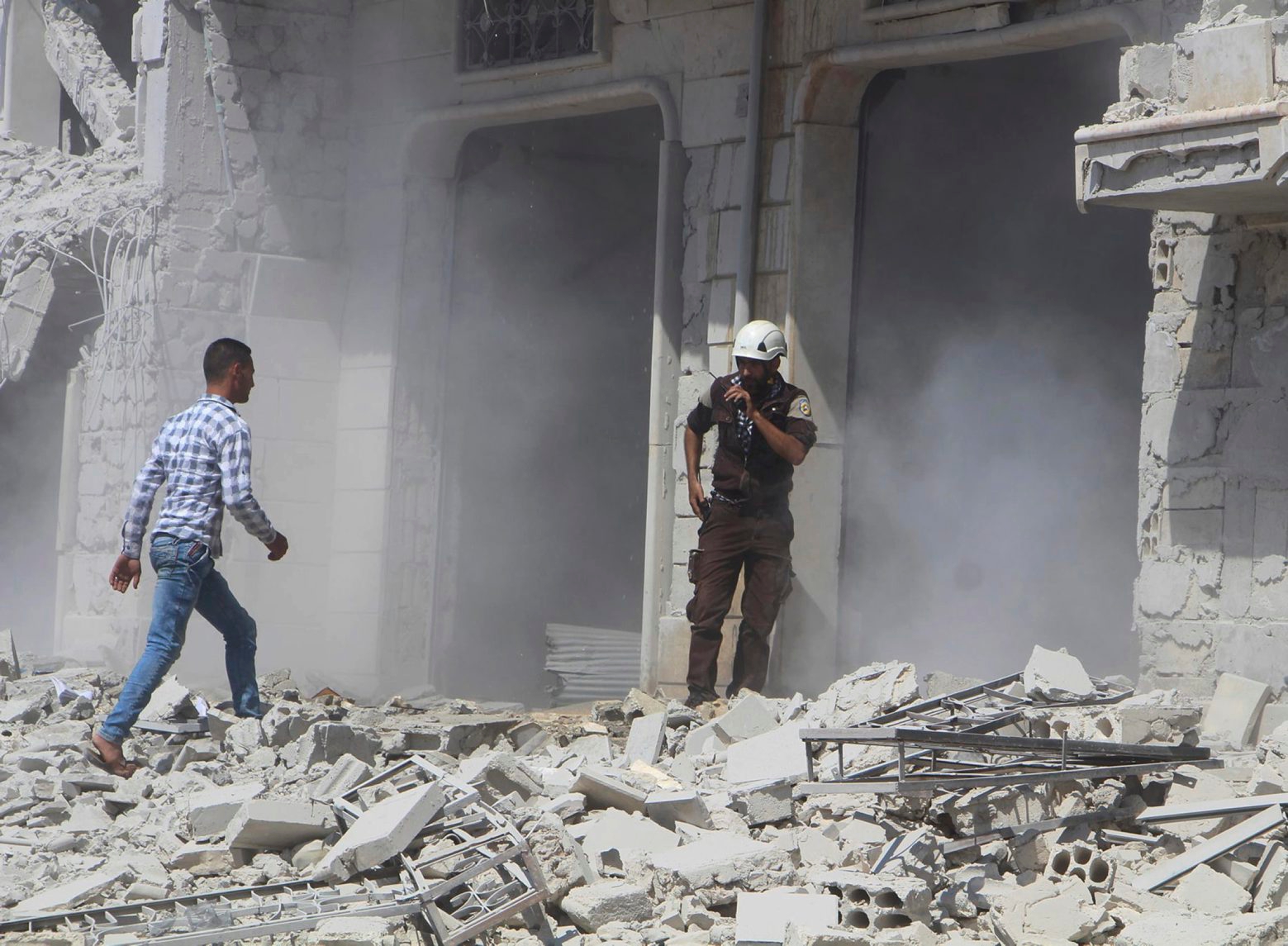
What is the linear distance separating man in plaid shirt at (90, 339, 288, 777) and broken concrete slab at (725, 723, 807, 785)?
211 cm

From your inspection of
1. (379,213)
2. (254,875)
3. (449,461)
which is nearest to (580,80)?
(379,213)

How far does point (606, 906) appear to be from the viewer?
4.60 m

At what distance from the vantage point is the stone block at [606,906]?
4590 millimetres

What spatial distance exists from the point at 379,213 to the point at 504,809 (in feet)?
20.8

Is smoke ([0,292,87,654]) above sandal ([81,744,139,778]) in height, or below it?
above

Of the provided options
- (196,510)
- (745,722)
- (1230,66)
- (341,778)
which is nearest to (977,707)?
(745,722)

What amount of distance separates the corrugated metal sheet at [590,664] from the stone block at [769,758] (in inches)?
173

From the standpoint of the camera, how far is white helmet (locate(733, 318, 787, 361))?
7.67 m

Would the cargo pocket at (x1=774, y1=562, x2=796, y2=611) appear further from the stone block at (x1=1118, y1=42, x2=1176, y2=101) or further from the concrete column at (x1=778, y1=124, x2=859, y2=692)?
the stone block at (x1=1118, y1=42, x2=1176, y2=101)

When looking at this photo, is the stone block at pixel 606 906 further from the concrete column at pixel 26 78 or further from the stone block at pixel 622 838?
the concrete column at pixel 26 78

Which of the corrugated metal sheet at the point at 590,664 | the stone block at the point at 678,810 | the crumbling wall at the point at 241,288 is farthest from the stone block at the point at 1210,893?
the crumbling wall at the point at 241,288

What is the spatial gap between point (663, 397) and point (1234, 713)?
12.2 feet

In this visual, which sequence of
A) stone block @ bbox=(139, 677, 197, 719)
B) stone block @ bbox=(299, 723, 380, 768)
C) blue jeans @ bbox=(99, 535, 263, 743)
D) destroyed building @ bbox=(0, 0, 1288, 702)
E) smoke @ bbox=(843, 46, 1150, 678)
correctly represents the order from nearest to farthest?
stone block @ bbox=(299, 723, 380, 768) → blue jeans @ bbox=(99, 535, 263, 743) → stone block @ bbox=(139, 677, 197, 719) → destroyed building @ bbox=(0, 0, 1288, 702) → smoke @ bbox=(843, 46, 1150, 678)

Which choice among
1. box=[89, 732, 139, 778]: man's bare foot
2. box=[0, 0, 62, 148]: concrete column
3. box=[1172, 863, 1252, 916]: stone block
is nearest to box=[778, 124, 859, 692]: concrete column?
box=[89, 732, 139, 778]: man's bare foot
